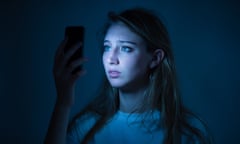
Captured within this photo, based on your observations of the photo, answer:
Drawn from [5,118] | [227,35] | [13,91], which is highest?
[227,35]

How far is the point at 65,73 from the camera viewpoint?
81cm

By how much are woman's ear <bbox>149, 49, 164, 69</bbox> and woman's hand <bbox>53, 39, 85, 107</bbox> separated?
0.26m

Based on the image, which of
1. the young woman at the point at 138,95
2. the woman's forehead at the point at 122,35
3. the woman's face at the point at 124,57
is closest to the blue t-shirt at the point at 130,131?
the young woman at the point at 138,95

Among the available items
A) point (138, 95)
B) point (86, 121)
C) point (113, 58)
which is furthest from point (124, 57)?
point (86, 121)

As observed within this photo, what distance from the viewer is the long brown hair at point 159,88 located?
97 cm

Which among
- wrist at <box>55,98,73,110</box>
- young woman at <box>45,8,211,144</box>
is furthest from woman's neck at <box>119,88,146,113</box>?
wrist at <box>55,98,73,110</box>

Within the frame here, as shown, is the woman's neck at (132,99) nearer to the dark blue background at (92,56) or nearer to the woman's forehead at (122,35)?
the woman's forehead at (122,35)

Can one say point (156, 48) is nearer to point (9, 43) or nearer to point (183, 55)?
point (183, 55)

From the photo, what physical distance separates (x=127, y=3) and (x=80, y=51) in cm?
47

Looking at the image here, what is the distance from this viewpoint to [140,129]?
40.1 inches

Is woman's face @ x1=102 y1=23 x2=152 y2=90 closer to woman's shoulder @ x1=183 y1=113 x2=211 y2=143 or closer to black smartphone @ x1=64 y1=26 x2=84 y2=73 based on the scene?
black smartphone @ x1=64 y1=26 x2=84 y2=73

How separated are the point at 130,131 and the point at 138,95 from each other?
118 mm

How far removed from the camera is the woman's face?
938 mm

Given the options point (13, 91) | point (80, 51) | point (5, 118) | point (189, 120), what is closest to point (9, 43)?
point (13, 91)
